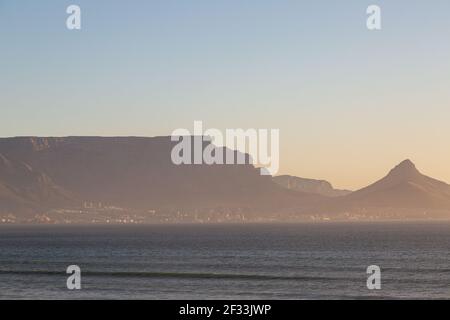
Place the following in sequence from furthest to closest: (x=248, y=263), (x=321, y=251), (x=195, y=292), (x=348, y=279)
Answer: (x=321, y=251) → (x=248, y=263) → (x=348, y=279) → (x=195, y=292)

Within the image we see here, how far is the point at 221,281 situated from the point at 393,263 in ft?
144

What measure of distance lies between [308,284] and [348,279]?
779 centimetres

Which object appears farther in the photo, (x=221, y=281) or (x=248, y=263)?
(x=248, y=263)

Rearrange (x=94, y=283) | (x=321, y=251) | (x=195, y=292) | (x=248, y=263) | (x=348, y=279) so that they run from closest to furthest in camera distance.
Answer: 1. (x=195, y=292)
2. (x=94, y=283)
3. (x=348, y=279)
4. (x=248, y=263)
5. (x=321, y=251)

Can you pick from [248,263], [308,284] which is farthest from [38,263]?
[308,284]

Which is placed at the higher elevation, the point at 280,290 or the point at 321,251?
the point at 321,251
